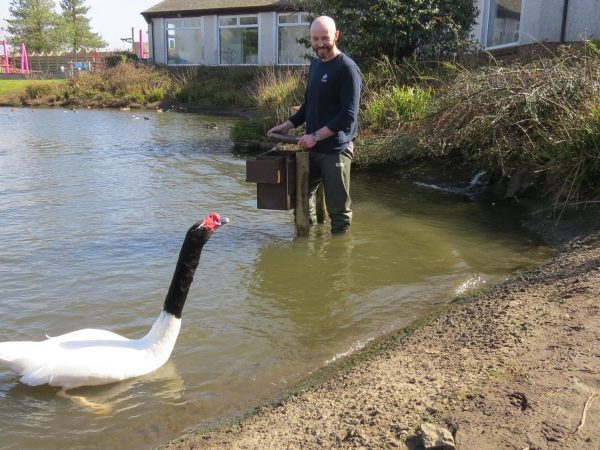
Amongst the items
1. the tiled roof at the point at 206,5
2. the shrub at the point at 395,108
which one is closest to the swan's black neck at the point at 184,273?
the shrub at the point at 395,108

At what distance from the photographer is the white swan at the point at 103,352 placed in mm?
3748

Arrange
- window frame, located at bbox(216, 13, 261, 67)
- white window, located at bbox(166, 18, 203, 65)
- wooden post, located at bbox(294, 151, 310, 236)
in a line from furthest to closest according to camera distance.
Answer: white window, located at bbox(166, 18, 203, 65)
window frame, located at bbox(216, 13, 261, 67)
wooden post, located at bbox(294, 151, 310, 236)

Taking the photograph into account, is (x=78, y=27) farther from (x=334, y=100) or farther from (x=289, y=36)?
(x=334, y=100)

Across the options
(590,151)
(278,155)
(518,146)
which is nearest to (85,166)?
(278,155)

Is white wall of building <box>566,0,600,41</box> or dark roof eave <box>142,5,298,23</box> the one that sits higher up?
dark roof eave <box>142,5,298,23</box>

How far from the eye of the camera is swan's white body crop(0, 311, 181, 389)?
12.3 ft

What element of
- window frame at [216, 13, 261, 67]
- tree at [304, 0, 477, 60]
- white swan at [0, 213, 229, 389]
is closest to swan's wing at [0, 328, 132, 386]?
white swan at [0, 213, 229, 389]

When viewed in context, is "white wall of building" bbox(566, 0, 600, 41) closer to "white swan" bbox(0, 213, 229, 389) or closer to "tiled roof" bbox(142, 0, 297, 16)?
"white swan" bbox(0, 213, 229, 389)

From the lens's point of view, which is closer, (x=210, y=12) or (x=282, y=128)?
(x=282, y=128)

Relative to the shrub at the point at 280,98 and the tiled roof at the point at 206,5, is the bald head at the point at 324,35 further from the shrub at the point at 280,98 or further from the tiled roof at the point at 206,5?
the tiled roof at the point at 206,5

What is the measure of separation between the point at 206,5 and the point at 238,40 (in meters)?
3.18

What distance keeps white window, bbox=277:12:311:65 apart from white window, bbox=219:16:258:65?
5.96 ft

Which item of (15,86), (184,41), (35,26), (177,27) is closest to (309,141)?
(184,41)

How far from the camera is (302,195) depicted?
684 centimetres
